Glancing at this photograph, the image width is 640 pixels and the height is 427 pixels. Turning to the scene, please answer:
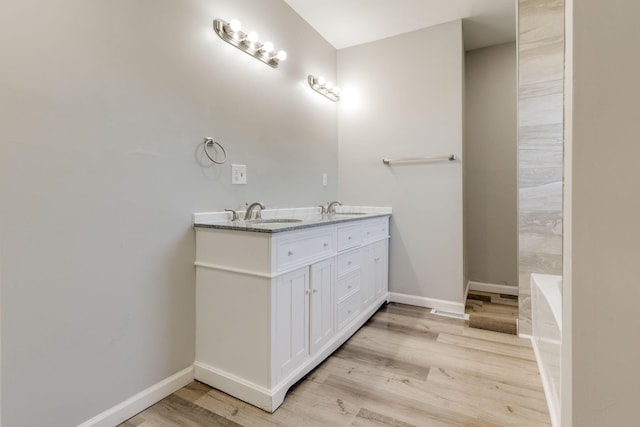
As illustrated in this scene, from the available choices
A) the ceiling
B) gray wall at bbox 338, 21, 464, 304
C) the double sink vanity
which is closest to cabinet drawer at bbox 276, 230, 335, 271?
the double sink vanity

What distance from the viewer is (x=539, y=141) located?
215 centimetres

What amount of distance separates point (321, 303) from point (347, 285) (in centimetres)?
36

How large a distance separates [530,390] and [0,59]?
2.60m

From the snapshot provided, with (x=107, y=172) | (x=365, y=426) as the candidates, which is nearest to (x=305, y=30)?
(x=107, y=172)

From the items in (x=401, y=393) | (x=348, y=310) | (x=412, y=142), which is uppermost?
(x=412, y=142)

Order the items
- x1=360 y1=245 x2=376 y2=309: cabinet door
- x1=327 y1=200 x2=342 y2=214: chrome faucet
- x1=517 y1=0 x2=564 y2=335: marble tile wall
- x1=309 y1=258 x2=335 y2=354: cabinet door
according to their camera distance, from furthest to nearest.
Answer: x1=327 y1=200 x2=342 y2=214: chrome faucet
x1=360 y1=245 x2=376 y2=309: cabinet door
x1=517 y1=0 x2=564 y2=335: marble tile wall
x1=309 y1=258 x2=335 y2=354: cabinet door

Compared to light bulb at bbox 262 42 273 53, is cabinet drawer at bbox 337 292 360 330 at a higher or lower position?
lower

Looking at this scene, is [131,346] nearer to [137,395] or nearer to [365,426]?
[137,395]

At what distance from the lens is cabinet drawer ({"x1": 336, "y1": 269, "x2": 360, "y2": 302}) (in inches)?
77.9

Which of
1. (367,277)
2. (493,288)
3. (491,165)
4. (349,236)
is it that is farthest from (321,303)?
(491,165)

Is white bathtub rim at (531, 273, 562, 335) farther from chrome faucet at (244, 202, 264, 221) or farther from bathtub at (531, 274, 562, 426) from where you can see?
chrome faucet at (244, 202, 264, 221)

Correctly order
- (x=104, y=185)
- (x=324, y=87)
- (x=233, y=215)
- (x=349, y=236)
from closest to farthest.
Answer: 1. (x=104, y=185)
2. (x=233, y=215)
3. (x=349, y=236)
4. (x=324, y=87)

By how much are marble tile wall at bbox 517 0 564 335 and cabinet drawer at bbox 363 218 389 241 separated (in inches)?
40.0

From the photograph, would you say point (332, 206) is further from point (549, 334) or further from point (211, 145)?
point (549, 334)
